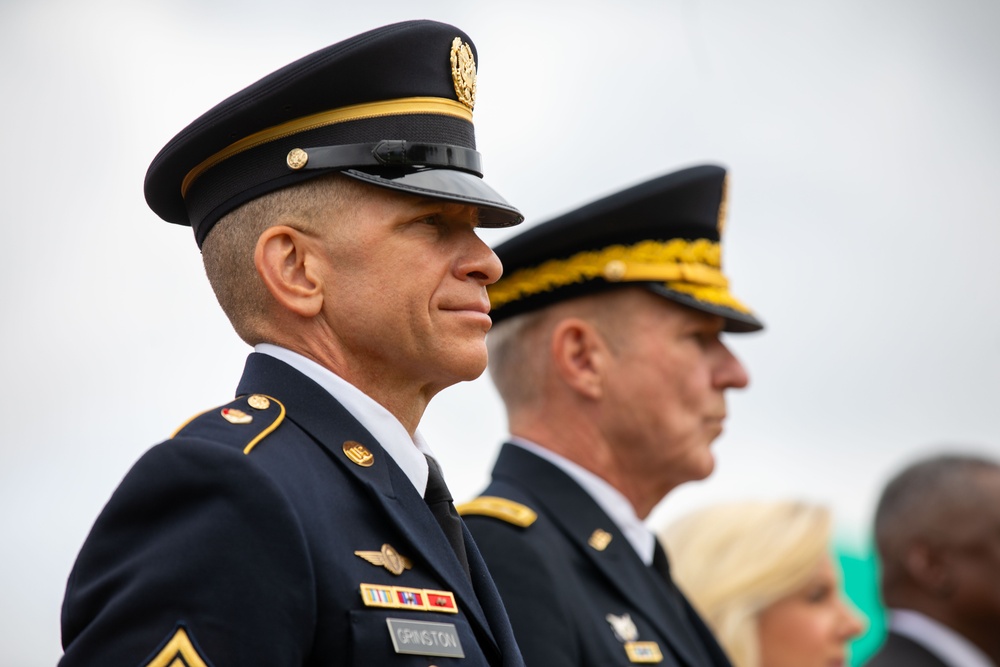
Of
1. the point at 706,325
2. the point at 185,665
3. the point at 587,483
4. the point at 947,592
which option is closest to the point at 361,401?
the point at 185,665

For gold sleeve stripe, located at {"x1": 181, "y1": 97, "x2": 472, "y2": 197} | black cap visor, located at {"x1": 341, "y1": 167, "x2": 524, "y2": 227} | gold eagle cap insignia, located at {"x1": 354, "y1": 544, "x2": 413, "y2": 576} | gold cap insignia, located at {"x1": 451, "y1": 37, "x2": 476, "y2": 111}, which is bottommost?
gold eagle cap insignia, located at {"x1": 354, "y1": 544, "x2": 413, "y2": 576}

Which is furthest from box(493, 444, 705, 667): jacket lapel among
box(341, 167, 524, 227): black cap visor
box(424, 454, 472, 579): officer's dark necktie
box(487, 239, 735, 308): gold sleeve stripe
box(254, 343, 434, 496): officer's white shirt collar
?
box(341, 167, 524, 227): black cap visor

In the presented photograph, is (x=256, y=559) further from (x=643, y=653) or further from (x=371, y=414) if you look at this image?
(x=643, y=653)

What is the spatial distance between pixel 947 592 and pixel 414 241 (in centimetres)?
370

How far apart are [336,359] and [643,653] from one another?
1.64 m

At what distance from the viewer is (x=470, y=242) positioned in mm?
3354

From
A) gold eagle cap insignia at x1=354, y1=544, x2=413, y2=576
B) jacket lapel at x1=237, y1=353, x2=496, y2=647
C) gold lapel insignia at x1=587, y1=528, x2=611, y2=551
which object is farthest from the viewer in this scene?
gold lapel insignia at x1=587, y1=528, x2=611, y2=551

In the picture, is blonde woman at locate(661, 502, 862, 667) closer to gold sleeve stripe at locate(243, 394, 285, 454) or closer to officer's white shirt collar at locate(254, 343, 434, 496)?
officer's white shirt collar at locate(254, 343, 434, 496)

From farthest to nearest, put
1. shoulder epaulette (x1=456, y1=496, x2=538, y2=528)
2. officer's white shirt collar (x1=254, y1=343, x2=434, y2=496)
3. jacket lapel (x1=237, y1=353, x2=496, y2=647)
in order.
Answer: shoulder epaulette (x1=456, y1=496, x2=538, y2=528) → officer's white shirt collar (x1=254, y1=343, x2=434, y2=496) → jacket lapel (x1=237, y1=353, x2=496, y2=647)

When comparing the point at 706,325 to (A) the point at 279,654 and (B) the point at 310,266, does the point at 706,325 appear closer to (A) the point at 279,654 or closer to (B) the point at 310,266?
(B) the point at 310,266

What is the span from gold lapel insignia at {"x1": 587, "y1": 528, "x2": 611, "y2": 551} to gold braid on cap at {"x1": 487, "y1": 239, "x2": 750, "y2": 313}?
0.93 meters

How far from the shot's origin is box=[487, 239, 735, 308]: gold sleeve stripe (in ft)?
16.6

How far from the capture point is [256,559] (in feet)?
8.73

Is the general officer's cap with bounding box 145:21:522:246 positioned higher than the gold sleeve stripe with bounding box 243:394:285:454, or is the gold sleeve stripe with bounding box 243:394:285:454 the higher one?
the general officer's cap with bounding box 145:21:522:246
